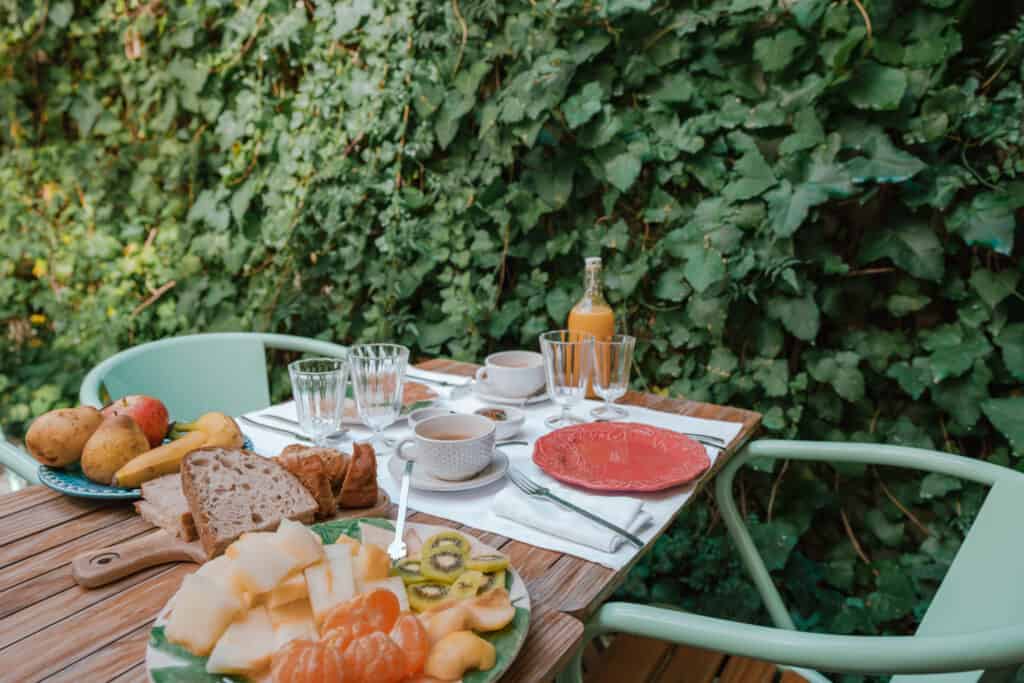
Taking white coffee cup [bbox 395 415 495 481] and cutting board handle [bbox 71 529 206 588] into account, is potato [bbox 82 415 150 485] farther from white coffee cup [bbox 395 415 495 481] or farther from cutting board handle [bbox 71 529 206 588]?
white coffee cup [bbox 395 415 495 481]

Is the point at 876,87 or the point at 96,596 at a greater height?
the point at 876,87

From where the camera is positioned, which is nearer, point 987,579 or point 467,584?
point 467,584

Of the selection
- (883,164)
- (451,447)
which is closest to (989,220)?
(883,164)

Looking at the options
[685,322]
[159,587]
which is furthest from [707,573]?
[159,587]

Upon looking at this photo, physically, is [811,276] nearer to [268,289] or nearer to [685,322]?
[685,322]

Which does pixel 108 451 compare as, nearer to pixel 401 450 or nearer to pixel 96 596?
pixel 96 596

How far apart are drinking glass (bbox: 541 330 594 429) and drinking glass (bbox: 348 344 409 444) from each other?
0.25m

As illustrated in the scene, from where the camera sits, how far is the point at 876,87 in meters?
→ 1.60

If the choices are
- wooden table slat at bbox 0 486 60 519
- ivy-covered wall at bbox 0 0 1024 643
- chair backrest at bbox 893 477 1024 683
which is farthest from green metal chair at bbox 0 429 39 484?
ivy-covered wall at bbox 0 0 1024 643

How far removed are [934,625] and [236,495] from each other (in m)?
0.93

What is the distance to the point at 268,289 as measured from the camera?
2605 mm

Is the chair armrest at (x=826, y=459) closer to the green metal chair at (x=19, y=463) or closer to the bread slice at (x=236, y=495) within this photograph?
the bread slice at (x=236, y=495)

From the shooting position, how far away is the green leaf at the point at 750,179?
172 cm

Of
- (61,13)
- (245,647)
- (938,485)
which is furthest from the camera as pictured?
(61,13)
